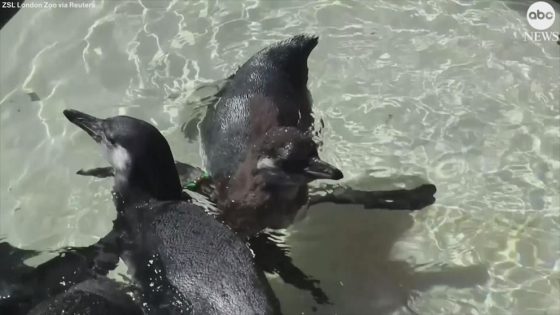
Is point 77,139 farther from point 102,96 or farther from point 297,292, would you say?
point 297,292

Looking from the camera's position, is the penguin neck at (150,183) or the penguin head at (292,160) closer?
the penguin head at (292,160)

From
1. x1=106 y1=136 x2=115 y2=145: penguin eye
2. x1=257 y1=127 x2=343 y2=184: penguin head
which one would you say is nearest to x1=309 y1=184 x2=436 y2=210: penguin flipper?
x1=257 y1=127 x2=343 y2=184: penguin head

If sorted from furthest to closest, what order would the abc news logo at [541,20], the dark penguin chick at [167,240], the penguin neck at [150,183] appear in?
1. the abc news logo at [541,20]
2. the penguin neck at [150,183]
3. the dark penguin chick at [167,240]

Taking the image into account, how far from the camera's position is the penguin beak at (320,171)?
2.23m

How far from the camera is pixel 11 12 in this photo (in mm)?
3020

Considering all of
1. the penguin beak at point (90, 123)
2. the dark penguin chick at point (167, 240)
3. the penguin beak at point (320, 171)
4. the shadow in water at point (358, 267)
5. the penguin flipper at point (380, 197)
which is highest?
the penguin beak at point (90, 123)

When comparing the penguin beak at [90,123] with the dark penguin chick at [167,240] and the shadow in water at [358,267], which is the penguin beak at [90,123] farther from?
the shadow in water at [358,267]

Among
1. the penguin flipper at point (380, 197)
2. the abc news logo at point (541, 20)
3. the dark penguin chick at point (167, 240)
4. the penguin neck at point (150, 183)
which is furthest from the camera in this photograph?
the abc news logo at point (541, 20)

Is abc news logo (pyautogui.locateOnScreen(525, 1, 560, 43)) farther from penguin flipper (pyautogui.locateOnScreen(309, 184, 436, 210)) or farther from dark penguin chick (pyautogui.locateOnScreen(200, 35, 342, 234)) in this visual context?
dark penguin chick (pyautogui.locateOnScreen(200, 35, 342, 234))

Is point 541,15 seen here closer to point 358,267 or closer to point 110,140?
point 358,267

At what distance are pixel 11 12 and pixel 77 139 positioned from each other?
562mm

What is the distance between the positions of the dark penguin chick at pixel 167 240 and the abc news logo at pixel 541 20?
1961 mm

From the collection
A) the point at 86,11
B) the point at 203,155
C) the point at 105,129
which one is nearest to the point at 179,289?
the point at 105,129

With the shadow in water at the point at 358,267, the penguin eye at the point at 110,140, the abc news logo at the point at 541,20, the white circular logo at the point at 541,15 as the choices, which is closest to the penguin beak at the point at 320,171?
the shadow in water at the point at 358,267
